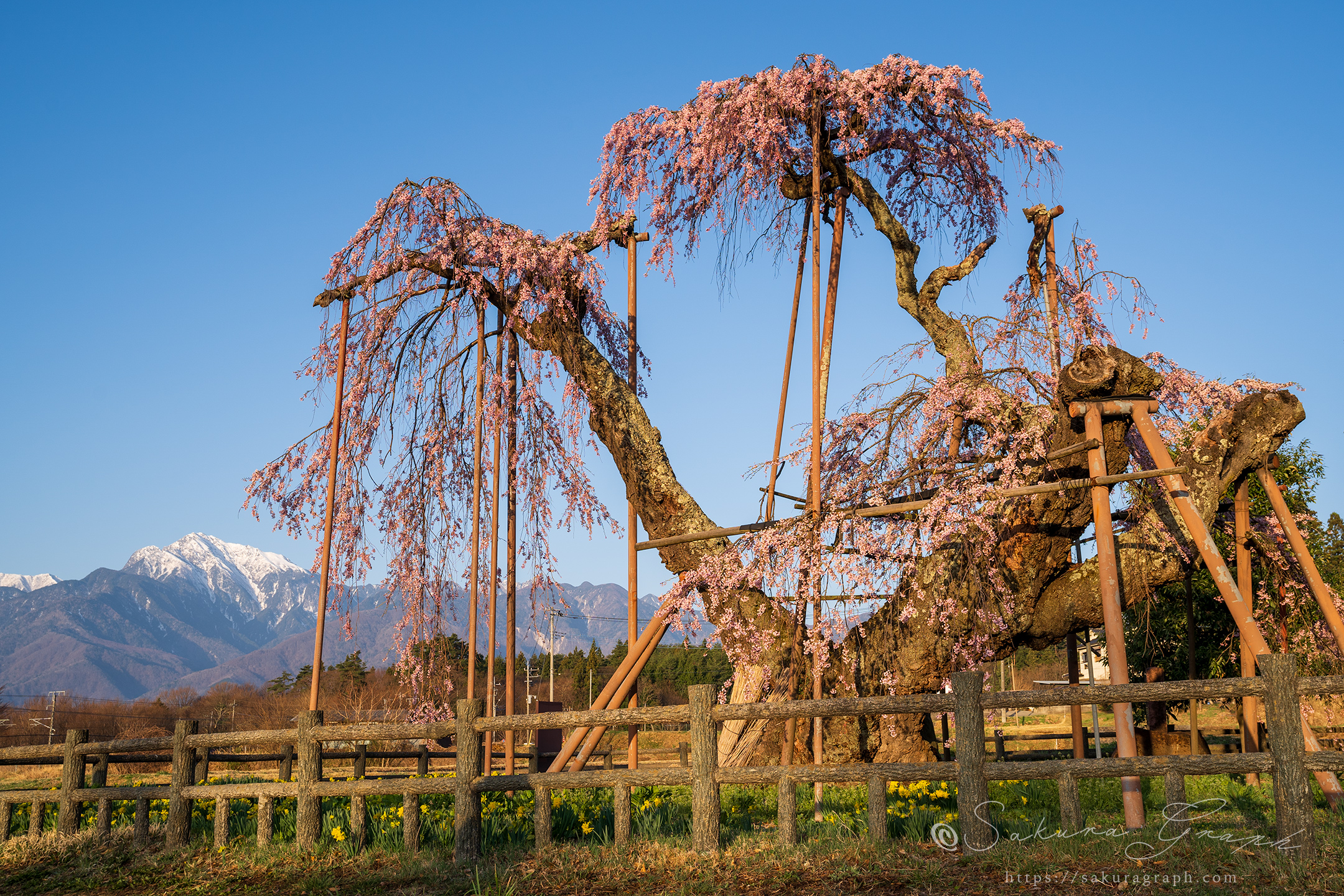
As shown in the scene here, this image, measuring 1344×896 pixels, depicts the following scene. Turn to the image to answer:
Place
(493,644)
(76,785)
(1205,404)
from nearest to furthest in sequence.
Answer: (76,785)
(493,644)
(1205,404)

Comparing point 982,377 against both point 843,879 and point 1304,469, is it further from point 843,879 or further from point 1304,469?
point 1304,469

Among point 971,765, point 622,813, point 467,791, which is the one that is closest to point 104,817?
point 467,791

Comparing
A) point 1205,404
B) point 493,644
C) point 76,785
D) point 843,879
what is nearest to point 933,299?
point 1205,404

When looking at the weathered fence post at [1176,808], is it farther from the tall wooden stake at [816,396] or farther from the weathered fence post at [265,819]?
the weathered fence post at [265,819]

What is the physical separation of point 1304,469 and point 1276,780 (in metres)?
19.1

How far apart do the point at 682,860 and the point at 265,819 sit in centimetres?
397

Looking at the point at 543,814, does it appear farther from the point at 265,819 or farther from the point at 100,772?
the point at 100,772

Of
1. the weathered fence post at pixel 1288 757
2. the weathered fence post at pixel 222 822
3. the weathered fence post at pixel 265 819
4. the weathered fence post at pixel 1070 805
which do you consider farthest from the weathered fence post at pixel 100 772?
the weathered fence post at pixel 1288 757

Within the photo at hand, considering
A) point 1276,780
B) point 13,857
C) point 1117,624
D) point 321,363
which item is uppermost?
point 321,363

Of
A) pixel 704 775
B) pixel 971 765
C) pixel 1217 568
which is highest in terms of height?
pixel 1217 568

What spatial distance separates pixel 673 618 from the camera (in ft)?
34.2

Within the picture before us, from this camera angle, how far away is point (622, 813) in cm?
722

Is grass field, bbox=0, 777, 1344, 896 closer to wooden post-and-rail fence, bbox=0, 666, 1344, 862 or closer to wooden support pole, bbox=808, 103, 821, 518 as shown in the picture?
wooden post-and-rail fence, bbox=0, 666, 1344, 862

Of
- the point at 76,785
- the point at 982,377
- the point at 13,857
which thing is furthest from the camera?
the point at 982,377
